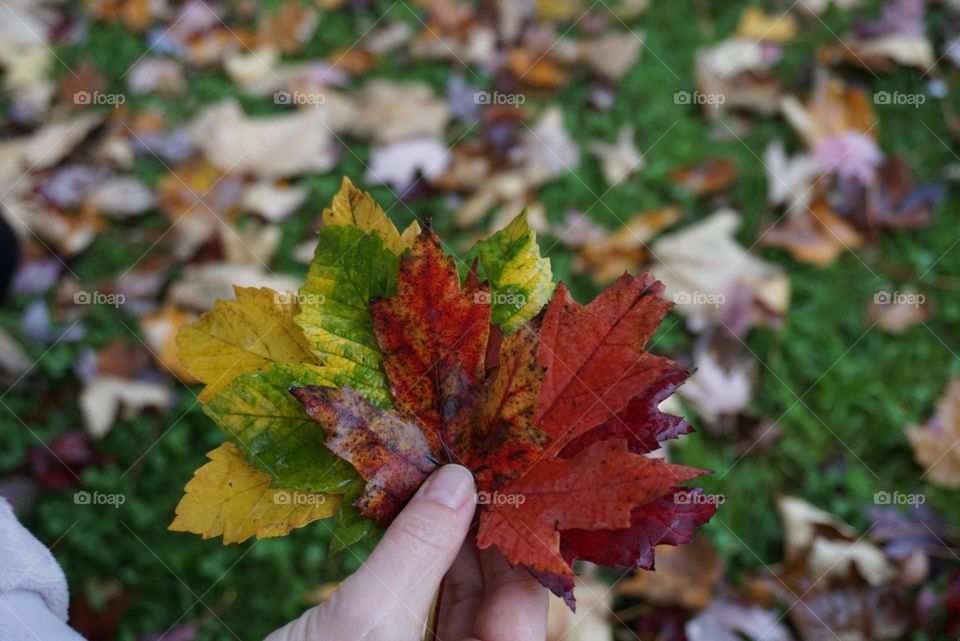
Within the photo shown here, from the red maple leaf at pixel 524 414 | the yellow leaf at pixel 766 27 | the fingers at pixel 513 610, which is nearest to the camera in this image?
the red maple leaf at pixel 524 414

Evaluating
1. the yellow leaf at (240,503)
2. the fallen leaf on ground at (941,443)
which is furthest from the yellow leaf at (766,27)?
the yellow leaf at (240,503)

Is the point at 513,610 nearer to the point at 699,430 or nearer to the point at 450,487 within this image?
the point at 450,487

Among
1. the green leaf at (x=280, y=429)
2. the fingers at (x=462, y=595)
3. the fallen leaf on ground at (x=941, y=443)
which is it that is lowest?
the fallen leaf on ground at (x=941, y=443)

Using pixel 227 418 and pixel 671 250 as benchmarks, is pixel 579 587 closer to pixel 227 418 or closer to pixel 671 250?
pixel 671 250

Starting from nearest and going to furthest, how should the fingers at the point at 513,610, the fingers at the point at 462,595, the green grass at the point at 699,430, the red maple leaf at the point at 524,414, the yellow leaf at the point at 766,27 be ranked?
1. the red maple leaf at the point at 524,414
2. the fingers at the point at 513,610
3. the fingers at the point at 462,595
4. the green grass at the point at 699,430
5. the yellow leaf at the point at 766,27

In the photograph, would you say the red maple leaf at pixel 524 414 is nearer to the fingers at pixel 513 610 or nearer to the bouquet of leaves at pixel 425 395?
the bouquet of leaves at pixel 425 395

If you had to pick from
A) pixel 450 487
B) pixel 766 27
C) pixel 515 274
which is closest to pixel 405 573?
pixel 450 487

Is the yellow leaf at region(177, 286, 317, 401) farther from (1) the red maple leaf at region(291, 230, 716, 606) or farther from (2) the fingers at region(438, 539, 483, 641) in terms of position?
A: (2) the fingers at region(438, 539, 483, 641)
